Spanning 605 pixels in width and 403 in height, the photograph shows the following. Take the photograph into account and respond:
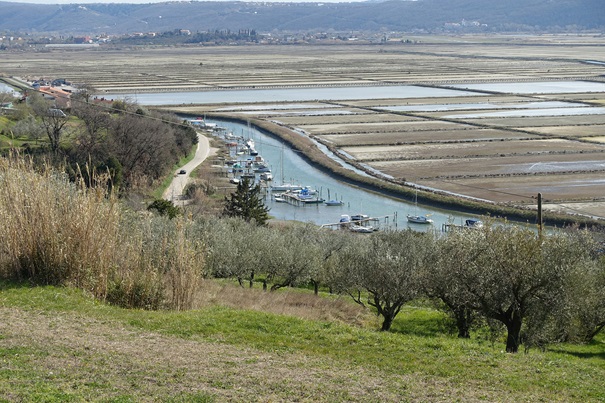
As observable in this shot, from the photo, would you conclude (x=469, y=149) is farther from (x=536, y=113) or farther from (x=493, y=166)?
(x=536, y=113)

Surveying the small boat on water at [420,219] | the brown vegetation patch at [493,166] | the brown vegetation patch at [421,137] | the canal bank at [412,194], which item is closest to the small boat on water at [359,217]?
the small boat on water at [420,219]

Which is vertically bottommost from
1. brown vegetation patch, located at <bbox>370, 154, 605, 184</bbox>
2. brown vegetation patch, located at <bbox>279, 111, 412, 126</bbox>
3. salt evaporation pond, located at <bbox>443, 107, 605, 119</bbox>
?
brown vegetation patch, located at <bbox>370, 154, 605, 184</bbox>

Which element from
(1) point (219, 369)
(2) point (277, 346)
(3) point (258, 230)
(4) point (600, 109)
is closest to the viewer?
(1) point (219, 369)

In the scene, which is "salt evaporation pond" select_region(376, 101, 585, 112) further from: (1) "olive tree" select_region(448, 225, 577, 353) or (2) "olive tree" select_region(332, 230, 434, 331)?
(1) "olive tree" select_region(448, 225, 577, 353)

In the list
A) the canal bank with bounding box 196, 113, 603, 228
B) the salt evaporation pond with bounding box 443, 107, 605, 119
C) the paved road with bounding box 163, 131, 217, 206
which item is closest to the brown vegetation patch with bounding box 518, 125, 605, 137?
the salt evaporation pond with bounding box 443, 107, 605, 119

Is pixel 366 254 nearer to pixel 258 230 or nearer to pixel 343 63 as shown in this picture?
pixel 258 230

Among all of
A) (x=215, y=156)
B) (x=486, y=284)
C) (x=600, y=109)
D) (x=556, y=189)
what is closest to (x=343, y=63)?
(x=600, y=109)
